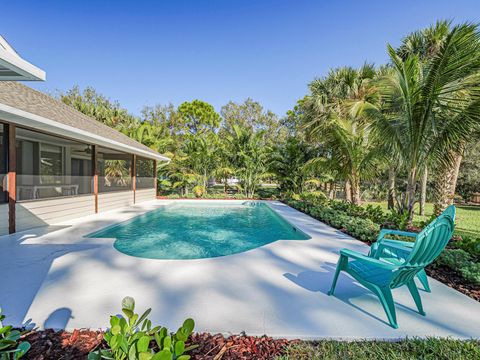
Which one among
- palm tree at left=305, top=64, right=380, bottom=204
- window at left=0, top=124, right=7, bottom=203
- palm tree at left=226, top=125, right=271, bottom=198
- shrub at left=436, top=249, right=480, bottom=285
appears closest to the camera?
shrub at left=436, top=249, right=480, bottom=285

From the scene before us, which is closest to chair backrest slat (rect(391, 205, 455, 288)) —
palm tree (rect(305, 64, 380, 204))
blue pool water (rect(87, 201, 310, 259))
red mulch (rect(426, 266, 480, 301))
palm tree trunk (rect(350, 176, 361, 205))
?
red mulch (rect(426, 266, 480, 301))

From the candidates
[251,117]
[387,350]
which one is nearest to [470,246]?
[387,350]

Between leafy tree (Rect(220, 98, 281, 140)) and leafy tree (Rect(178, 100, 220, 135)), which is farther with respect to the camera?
leafy tree (Rect(220, 98, 281, 140))

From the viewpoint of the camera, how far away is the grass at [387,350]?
6.56 ft

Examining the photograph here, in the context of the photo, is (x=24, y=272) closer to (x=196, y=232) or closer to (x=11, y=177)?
(x=11, y=177)

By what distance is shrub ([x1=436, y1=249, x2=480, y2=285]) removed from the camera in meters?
3.46

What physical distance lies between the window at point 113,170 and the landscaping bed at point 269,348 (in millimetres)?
9336

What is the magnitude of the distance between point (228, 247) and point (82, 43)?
1769 centimetres

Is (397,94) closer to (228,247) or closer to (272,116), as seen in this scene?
(228,247)

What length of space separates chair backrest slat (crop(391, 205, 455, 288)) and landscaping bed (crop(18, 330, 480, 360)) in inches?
23.0

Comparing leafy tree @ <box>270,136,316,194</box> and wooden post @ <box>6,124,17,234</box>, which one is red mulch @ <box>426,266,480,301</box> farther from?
leafy tree @ <box>270,136,316,194</box>

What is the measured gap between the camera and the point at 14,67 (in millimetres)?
2266

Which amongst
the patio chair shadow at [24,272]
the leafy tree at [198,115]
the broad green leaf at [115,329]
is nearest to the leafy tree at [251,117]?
the leafy tree at [198,115]

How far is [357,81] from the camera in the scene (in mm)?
13453
